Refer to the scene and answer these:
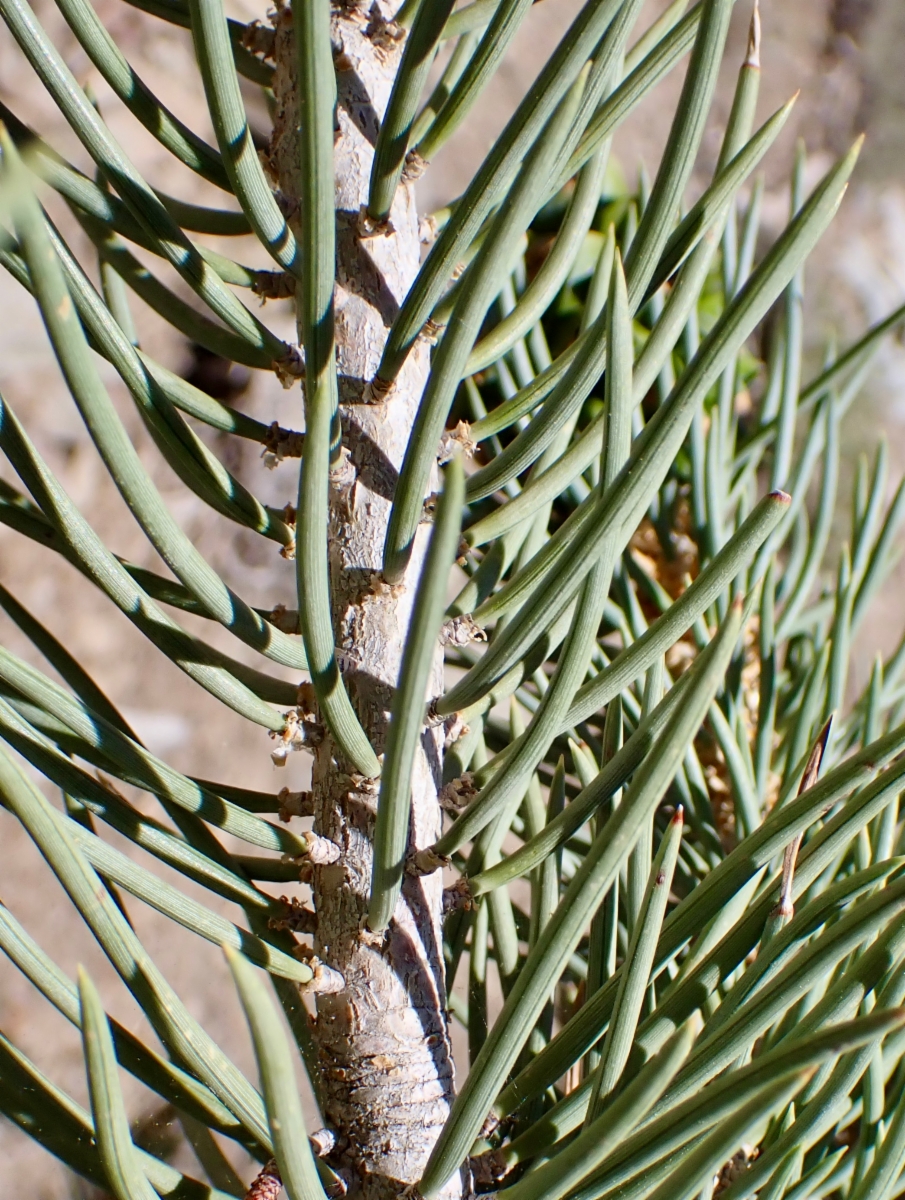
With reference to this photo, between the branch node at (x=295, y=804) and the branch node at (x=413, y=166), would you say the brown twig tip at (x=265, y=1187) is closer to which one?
the branch node at (x=295, y=804)

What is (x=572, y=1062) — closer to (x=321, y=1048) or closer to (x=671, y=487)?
(x=321, y=1048)

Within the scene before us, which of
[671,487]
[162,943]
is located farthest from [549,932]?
[162,943]

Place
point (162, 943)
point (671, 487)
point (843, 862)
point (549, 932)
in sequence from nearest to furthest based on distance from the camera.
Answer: point (549, 932) < point (843, 862) < point (671, 487) < point (162, 943)

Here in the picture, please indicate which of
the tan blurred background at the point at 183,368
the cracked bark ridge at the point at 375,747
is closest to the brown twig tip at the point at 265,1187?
the cracked bark ridge at the point at 375,747

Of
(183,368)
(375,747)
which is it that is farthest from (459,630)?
(183,368)

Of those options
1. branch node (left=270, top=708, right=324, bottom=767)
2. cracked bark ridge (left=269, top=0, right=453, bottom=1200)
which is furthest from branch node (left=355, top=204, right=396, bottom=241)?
branch node (left=270, top=708, right=324, bottom=767)

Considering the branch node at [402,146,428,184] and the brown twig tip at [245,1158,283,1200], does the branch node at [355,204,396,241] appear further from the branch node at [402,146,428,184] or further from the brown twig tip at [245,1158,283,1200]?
the brown twig tip at [245,1158,283,1200]

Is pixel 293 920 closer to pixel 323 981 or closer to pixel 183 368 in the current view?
pixel 323 981
